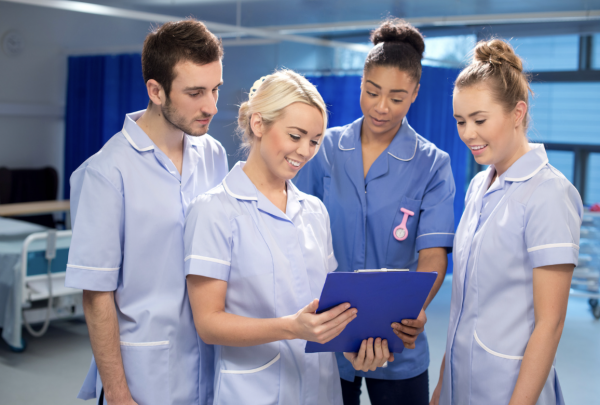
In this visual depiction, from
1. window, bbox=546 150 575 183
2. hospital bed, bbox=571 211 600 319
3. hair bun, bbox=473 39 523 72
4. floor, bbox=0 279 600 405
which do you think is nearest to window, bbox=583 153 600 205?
window, bbox=546 150 575 183

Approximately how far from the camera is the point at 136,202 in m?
1.30

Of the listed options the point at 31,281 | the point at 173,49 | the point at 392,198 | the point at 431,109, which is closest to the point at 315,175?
the point at 392,198

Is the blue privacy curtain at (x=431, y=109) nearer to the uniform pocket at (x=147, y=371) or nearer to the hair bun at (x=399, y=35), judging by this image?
the hair bun at (x=399, y=35)

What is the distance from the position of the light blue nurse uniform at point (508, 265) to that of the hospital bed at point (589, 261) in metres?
3.60

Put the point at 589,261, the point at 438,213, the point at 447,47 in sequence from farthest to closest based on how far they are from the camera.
A: the point at 447,47 < the point at 589,261 < the point at 438,213

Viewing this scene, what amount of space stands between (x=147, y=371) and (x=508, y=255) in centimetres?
88

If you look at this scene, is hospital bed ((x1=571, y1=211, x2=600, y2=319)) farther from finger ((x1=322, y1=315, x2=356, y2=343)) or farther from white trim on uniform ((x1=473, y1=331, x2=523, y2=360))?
finger ((x1=322, y1=315, x2=356, y2=343))

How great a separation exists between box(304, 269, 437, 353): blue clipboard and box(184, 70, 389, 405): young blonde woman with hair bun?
0.05 meters

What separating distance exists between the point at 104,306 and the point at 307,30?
456 centimetres

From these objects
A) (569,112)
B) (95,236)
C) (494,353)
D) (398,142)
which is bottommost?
(494,353)

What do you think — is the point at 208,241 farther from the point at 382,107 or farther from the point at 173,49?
the point at 382,107

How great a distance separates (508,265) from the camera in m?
1.23

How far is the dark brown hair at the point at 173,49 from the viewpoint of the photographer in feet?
4.32

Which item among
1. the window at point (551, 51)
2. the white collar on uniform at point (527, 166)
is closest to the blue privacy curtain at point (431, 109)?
the window at point (551, 51)
